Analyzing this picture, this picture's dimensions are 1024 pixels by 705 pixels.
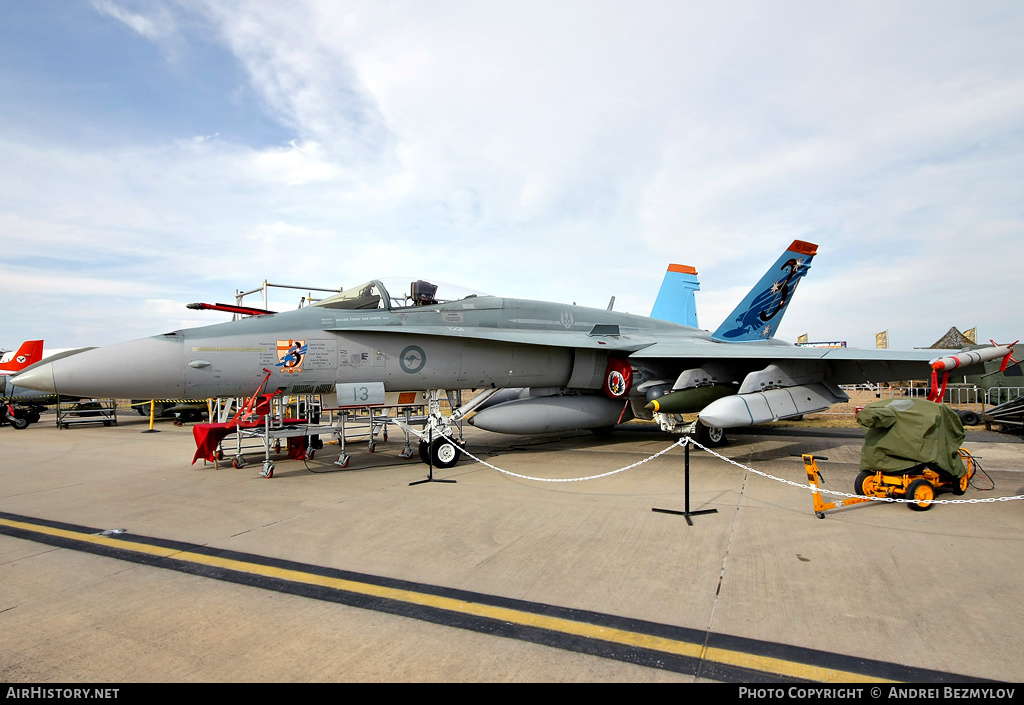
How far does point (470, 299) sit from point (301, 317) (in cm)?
248

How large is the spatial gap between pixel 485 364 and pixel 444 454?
1.48m

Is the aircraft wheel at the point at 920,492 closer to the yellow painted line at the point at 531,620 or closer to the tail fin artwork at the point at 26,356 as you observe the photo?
the yellow painted line at the point at 531,620

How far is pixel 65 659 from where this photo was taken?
2492 mm

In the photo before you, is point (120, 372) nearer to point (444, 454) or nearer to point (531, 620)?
point (444, 454)

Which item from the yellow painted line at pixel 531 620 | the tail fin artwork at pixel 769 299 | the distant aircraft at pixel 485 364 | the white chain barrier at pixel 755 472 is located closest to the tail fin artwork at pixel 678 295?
the tail fin artwork at pixel 769 299

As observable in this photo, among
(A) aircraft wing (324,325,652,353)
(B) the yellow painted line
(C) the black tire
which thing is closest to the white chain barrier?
(A) aircraft wing (324,325,652,353)

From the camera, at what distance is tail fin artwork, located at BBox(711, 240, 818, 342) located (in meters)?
11.1

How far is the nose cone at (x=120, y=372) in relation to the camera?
18.3 ft

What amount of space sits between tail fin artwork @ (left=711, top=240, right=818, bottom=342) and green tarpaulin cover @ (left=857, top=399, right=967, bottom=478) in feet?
21.5

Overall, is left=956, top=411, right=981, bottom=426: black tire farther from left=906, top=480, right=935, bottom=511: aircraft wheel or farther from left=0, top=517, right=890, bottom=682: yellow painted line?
left=0, top=517, right=890, bottom=682: yellow painted line

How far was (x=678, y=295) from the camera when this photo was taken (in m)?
16.5

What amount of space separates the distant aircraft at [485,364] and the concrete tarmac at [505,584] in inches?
53.0

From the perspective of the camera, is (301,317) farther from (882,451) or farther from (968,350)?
(968,350)

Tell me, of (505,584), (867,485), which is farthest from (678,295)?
(505,584)
